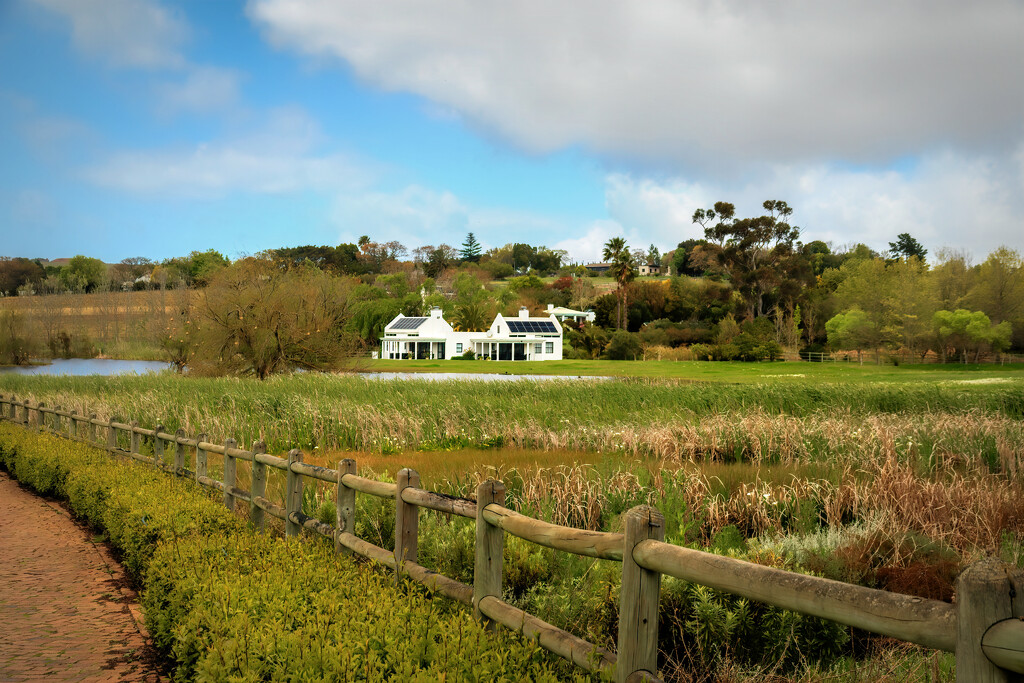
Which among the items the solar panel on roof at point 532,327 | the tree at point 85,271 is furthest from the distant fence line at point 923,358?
the tree at point 85,271

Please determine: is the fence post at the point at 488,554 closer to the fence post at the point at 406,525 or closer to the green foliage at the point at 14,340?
the fence post at the point at 406,525

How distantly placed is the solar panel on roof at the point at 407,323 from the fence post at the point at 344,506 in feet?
230

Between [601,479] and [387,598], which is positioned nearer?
[387,598]

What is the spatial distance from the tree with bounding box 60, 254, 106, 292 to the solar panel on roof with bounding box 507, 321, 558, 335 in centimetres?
7365

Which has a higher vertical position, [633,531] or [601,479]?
[633,531]

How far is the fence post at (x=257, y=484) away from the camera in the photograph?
7885 mm

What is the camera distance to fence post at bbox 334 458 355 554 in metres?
6.18

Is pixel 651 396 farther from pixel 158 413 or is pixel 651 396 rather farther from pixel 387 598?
pixel 387 598

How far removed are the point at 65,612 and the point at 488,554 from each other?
4970mm

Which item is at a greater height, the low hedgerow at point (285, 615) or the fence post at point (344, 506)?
the fence post at point (344, 506)

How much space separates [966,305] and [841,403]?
5021 centimetres

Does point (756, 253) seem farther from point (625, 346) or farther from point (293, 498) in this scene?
point (293, 498)

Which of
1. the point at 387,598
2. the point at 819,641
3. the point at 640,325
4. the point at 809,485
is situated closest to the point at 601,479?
the point at 809,485

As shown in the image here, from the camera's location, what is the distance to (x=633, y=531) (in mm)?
3191
